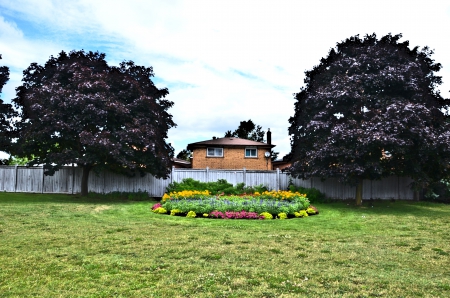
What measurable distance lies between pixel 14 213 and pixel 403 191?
19.9 meters

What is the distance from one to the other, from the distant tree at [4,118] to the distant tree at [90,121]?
0.64 metres

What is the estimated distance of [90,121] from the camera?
19.0 meters

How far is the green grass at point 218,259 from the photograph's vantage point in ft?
15.7

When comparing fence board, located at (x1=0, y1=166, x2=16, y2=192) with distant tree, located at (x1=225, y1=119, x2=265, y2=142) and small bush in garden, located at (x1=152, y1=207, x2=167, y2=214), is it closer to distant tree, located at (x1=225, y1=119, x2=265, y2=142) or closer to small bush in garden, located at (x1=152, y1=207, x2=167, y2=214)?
small bush in garden, located at (x1=152, y1=207, x2=167, y2=214)

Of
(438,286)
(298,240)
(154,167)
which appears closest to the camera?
(438,286)

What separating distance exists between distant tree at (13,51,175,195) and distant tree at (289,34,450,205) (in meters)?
7.89

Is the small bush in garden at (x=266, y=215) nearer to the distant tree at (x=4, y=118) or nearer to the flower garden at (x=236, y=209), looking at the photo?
the flower garden at (x=236, y=209)

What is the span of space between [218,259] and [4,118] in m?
19.9

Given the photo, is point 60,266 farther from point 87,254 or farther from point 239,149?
point 239,149

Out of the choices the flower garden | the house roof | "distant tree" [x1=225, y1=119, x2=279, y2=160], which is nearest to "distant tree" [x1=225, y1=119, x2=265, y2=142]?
"distant tree" [x1=225, y1=119, x2=279, y2=160]

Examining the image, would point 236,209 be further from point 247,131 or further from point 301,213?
point 247,131

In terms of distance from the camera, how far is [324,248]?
752cm

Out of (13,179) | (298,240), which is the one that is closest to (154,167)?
(13,179)

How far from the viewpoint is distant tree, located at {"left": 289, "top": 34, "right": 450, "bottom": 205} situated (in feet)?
52.4
